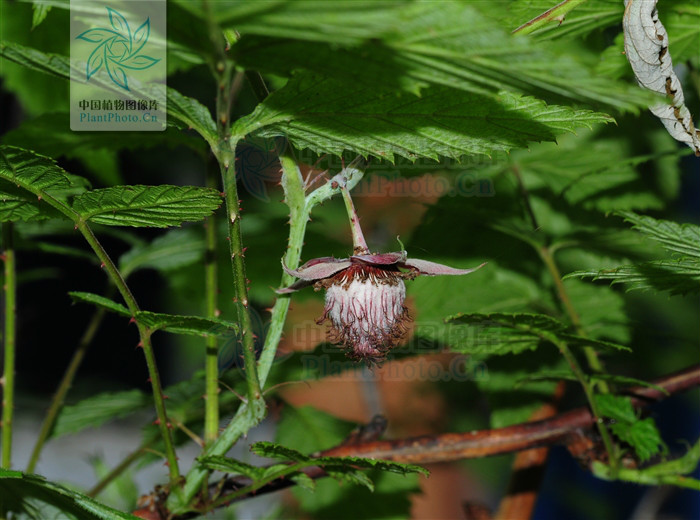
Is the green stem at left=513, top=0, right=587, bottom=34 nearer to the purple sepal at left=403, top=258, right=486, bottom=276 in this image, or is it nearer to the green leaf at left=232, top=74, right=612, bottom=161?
the green leaf at left=232, top=74, right=612, bottom=161

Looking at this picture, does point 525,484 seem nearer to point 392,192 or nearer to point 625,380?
point 625,380

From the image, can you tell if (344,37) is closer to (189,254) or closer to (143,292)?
(189,254)

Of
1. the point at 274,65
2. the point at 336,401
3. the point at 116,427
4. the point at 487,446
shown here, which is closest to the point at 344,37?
the point at 274,65

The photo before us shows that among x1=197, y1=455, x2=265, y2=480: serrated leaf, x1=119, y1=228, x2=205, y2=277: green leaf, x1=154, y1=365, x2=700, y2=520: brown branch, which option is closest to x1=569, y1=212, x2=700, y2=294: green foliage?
x1=154, y1=365, x2=700, y2=520: brown branch

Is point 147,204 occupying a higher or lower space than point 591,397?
higher

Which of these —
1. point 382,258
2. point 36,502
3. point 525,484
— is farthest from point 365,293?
point 525,484

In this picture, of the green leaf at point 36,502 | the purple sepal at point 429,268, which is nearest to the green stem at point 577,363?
the purple sepal at point 429,268
